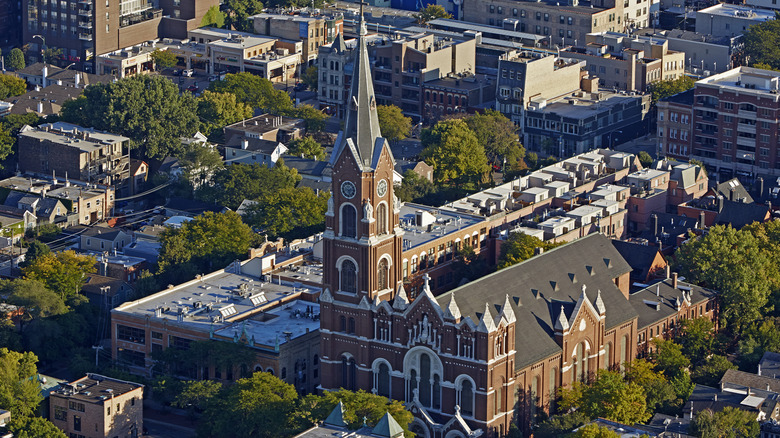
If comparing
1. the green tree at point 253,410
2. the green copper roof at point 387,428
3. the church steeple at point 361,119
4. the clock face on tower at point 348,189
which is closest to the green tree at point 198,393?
the green tree at point 253,410

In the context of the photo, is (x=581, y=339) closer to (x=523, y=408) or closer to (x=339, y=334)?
(x=523, y=408)

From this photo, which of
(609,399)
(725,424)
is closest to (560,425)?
Answer: (609,399)

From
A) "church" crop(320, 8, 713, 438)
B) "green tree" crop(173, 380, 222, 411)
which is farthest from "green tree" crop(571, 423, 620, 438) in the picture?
"green tree" crop(173, 380, 222, 411)

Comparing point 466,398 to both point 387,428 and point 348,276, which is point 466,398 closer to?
point 387,428

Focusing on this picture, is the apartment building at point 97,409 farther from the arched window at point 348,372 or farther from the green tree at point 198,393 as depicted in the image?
the arched window at point 348,372

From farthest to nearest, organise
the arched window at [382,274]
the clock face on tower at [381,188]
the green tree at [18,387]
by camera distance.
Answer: the arched window at [382,274] → the green tree at [18,387] → the clock face on tower at [381,188]
